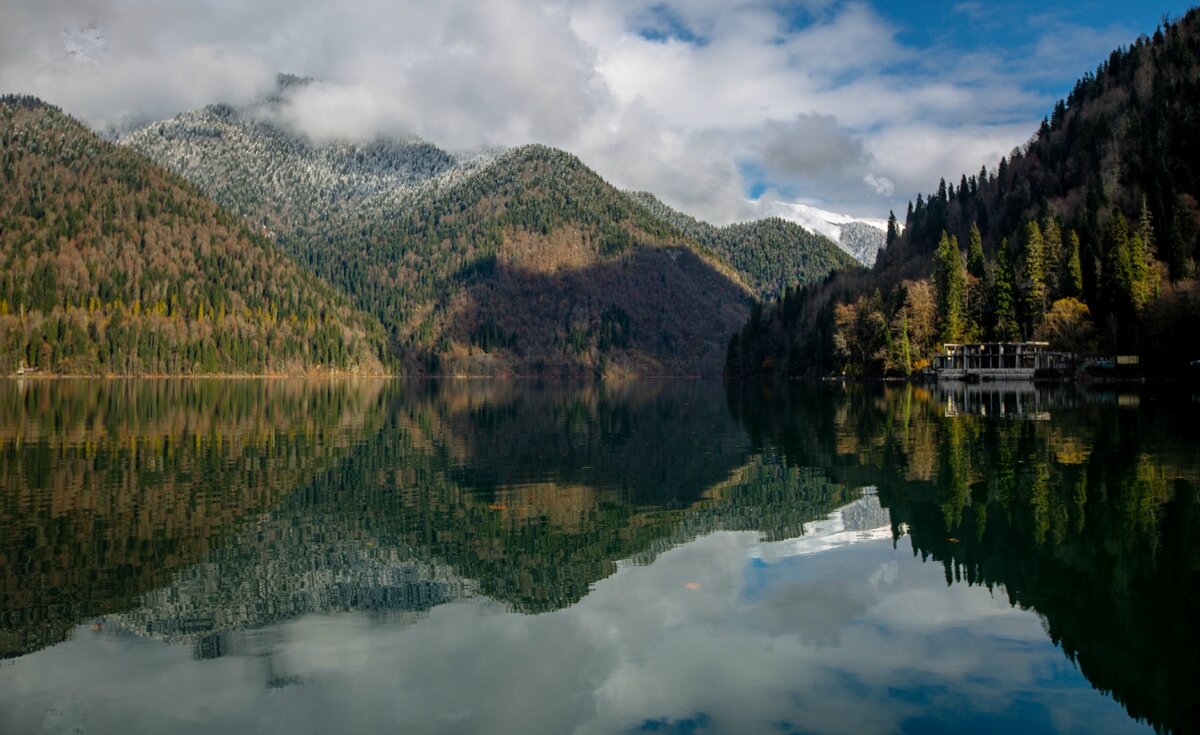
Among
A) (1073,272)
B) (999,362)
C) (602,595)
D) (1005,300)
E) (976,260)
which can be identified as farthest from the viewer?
(976,260)

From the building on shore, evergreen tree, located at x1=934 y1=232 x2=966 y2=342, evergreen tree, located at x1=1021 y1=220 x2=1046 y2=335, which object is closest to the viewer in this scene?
the building on shore

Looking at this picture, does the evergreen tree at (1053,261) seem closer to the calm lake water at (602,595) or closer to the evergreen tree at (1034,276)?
the evergreen tree at (1034,276)

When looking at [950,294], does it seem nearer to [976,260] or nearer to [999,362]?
[976,260]

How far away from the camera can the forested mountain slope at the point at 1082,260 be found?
121562 millimetres

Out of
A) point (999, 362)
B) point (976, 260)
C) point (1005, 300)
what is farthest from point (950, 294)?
point (999, 362)

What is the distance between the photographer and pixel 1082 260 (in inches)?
5330

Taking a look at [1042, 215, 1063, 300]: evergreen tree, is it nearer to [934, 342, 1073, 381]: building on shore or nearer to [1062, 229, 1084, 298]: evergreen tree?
[1062, 229, 1084, 298]: evergreen tree

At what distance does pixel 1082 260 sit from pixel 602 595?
5507 inches

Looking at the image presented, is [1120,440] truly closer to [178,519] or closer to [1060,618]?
[1060,618]

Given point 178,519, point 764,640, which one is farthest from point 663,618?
point 178,519

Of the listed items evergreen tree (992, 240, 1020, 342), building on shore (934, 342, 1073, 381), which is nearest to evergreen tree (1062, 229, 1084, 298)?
evergreen tree (992, 240, 1020, 342)

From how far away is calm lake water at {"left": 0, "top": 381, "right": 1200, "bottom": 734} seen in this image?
13.2 meters

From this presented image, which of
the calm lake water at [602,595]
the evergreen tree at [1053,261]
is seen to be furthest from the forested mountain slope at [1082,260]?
the calm lake water at [602,595]

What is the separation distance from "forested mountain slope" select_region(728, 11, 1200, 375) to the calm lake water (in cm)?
9513
